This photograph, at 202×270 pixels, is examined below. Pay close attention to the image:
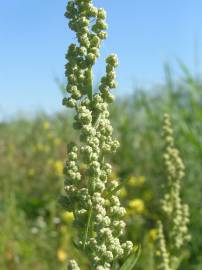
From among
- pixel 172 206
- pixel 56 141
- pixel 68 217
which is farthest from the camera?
pixel 56 141

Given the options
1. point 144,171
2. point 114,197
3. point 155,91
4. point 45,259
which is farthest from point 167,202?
point 155,91

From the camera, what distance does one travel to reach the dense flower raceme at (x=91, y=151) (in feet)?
5.57

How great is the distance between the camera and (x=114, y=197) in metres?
1.77

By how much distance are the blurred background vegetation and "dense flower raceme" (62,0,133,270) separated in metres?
2.62

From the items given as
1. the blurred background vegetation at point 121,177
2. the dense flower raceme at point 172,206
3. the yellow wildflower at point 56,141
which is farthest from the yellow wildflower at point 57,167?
the dense flower raceme at point 172,206

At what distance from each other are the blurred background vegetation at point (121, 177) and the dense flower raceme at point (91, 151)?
2.62 metres

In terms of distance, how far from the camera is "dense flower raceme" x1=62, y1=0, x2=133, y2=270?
5.57ft

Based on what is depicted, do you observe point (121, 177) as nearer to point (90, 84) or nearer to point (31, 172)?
point (31, 172)

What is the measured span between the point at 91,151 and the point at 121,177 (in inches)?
249

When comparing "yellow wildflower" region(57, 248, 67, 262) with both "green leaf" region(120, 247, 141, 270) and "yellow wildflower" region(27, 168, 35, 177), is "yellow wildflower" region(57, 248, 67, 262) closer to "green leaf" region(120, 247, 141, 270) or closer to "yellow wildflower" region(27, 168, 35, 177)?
"yellow wildflower" region(27, 168, 35, 177)

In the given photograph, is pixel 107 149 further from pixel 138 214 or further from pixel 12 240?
pixel 138 214

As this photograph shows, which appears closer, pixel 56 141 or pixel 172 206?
pixel 172 206

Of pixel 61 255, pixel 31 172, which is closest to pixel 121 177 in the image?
pixel 31 172

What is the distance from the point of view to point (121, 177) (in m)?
8.01
